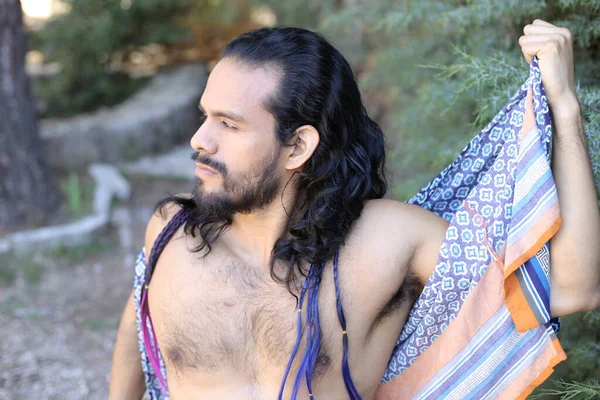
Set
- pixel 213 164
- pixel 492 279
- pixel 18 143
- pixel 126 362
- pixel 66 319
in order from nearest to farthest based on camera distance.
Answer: pixel 492 279, pixel 213 164, pixel 126 362, pixel 66 319, pixel 18 143

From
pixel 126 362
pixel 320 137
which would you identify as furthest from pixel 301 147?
pixel 126 362

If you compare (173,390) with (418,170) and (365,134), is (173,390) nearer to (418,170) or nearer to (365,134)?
(365,134)

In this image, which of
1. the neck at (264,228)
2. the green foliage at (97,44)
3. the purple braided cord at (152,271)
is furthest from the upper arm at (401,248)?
the green foliage at (97,44)

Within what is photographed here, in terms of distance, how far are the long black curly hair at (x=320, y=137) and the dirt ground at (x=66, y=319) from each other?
200cm

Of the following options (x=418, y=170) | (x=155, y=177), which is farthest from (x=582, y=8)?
(x=155, y=177)

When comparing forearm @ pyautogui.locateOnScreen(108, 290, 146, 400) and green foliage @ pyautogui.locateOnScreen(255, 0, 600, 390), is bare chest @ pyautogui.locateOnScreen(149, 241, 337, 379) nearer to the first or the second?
forearm @ pyautogui.locateOnScreen(108, 290, 146, 400)

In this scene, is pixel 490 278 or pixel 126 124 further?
pixel 126 124

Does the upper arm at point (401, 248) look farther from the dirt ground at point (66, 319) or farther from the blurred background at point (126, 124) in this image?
the dirt ground at point (66, 319)

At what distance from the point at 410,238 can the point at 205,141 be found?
2.02 ft

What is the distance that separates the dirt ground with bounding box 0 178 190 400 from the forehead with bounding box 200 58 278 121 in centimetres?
226

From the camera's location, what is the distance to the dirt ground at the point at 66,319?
3.58 m

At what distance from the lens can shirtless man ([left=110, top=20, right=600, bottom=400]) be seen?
1.86 meters

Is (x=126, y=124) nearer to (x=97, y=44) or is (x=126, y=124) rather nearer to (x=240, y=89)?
(x=97, y=44)

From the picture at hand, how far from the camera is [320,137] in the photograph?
6.42 ft
